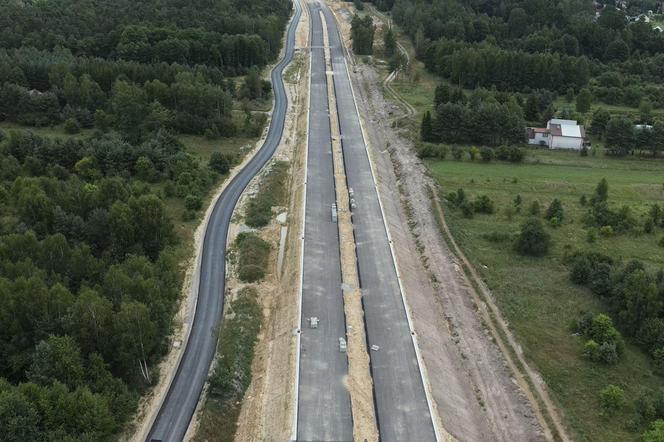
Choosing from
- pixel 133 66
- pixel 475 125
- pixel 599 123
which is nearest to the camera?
pixel 475 125

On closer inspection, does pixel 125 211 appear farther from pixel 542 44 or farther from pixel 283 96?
pixel 542 44

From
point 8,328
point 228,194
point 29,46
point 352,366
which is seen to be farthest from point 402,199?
point 29,46

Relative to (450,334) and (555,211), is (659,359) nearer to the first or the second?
(450,334)

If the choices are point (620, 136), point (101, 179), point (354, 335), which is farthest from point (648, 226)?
point (101, 179)

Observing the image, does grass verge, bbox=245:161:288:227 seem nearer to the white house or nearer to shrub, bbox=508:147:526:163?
shrub, bbox=508:147:526:163

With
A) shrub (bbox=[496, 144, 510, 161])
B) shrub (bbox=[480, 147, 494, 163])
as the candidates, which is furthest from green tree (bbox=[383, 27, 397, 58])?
shrub (bbox=[480, 147, 494, 163])
